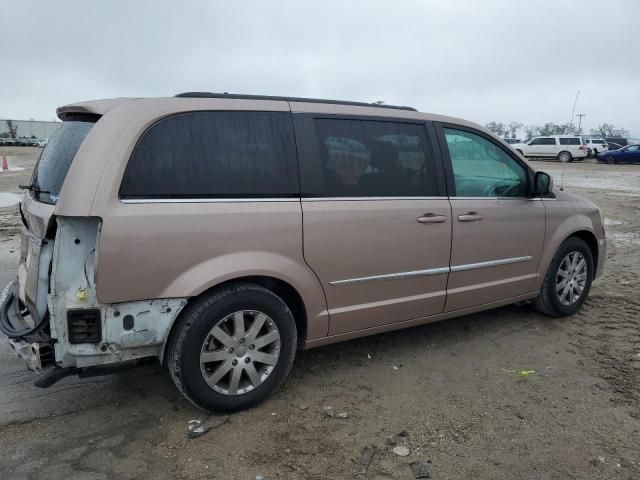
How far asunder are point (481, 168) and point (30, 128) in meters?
95.5

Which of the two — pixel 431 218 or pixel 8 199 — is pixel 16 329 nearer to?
pixel 431 218

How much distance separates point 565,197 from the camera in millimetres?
4754

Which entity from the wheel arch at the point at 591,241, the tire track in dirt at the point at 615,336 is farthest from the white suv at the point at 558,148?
the wheel arch at the point at 591,241

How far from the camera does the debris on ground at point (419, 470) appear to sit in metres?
2.64

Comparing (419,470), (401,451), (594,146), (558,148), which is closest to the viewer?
(419,470)

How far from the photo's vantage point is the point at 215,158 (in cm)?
304

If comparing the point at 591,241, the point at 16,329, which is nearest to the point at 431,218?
the point at 591,241

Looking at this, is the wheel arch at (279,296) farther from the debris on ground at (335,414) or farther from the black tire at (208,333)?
the debris on ground at (335,414)

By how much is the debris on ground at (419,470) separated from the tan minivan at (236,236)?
1.00 meters

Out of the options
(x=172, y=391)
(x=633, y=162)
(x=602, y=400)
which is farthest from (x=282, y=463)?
(x=633, y=162)

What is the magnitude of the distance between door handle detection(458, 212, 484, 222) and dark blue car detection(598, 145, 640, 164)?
34.7 m

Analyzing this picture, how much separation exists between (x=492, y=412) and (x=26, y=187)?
3.39 metres

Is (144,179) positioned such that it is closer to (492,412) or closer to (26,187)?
(26,187)

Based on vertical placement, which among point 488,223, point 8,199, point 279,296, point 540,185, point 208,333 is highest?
point 540,185
